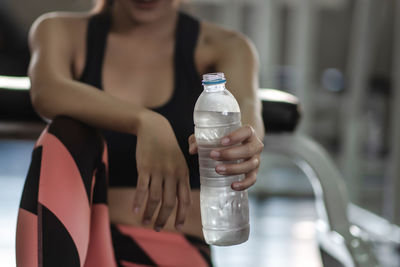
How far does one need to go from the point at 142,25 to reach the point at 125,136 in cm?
21

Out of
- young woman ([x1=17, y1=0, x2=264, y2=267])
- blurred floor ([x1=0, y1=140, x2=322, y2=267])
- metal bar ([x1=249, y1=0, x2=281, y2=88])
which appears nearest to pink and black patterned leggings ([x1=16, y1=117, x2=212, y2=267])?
young woman ([x1=17, y1=0, x2=264, y2=267])

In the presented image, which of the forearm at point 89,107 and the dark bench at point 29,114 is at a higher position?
the forearm at point 89,107

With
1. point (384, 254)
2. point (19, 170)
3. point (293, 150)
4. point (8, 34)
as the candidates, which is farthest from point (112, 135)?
point (19, 170)

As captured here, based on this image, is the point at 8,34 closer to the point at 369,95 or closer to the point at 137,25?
the point at 137,25

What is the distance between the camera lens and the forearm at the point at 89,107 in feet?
2.03

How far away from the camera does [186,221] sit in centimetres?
52

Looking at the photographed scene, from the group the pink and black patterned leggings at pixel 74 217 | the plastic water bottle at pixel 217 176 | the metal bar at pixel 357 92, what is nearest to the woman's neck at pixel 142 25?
the pink and black patterned leggings at pixel 74 217

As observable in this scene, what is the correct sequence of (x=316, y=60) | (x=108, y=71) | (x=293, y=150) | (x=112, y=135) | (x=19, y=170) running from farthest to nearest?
(x=316, y=60) < (x=19, y=170) < (x=293, y=150) < (x=108, y=71) < (x=112, y=135)

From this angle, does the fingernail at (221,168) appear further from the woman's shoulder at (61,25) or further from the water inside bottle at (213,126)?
the woman's shoulder at (61,25)

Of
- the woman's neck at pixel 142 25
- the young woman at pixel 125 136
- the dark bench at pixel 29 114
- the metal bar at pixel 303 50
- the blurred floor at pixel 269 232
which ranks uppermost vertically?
the woman's neck at pixel 142 25

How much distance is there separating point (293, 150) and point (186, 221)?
0.45 metres

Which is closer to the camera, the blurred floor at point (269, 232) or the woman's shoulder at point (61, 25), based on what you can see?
the woman's shoulder at point (61, 25)

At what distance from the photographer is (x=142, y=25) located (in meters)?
0.78

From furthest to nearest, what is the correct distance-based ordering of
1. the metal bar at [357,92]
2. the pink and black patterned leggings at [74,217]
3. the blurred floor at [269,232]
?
the metal bar at [357,92], the blurred floor at [269,232], the pink and black patterned leggings at [74,217]
